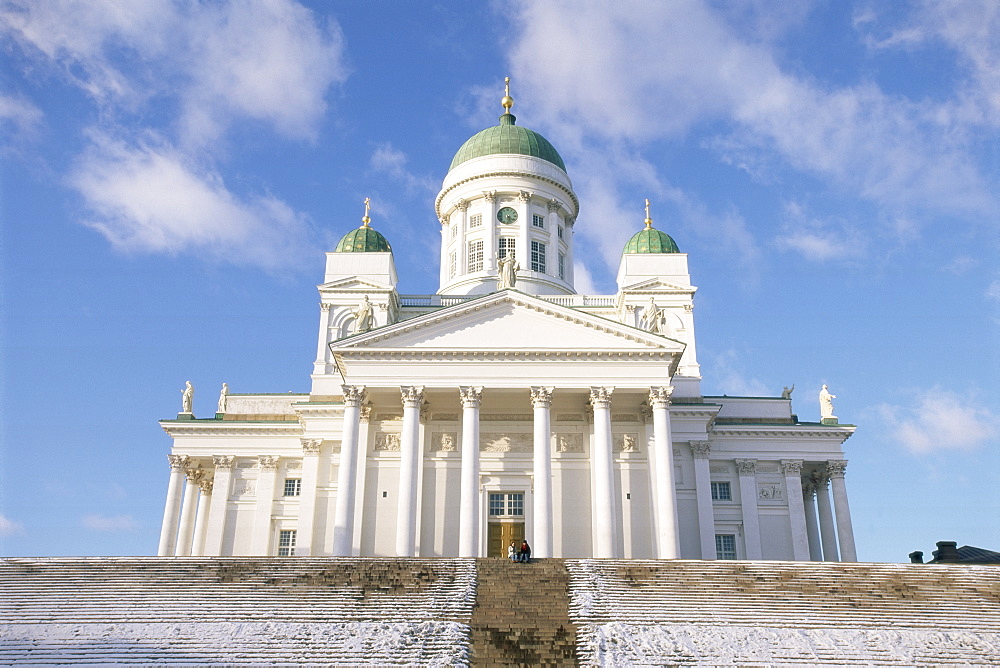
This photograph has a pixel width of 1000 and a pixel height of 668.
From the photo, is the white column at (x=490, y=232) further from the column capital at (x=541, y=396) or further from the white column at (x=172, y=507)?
the white column at (x=172, y=507)

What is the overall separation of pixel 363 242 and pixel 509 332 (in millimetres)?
15538

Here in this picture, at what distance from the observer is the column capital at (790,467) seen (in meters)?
41.8

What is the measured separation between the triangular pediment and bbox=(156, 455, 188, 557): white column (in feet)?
45.1

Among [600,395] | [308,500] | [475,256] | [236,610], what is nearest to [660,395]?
[600,395]

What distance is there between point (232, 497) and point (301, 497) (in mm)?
4718

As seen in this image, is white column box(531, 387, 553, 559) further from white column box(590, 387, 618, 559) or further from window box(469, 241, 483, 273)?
window box(469, 241, 483, 273)

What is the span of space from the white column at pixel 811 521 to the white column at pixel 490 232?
1881cm

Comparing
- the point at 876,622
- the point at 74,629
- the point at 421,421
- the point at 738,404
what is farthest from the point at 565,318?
the point at 74,629

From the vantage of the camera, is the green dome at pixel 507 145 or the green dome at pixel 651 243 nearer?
the green dome at pixel 651 243

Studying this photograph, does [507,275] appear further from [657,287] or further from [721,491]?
[721,491]

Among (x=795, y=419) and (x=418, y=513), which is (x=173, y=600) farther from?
(x=795, y=419)

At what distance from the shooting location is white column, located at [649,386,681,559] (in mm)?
32562

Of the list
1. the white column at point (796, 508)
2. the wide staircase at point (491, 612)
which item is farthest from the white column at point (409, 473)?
the white column at point (796, 508)

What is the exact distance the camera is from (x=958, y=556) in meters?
Result: 32.9
